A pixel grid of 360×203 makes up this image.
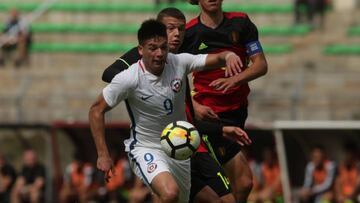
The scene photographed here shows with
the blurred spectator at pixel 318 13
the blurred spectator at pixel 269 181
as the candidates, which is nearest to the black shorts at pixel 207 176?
the blurred spectator at pixel 269 181

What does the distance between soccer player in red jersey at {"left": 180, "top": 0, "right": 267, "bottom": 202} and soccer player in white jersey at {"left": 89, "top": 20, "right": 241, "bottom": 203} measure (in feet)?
1.48

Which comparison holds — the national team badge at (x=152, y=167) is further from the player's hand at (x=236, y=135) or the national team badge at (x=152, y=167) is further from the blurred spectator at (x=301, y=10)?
the blurred spectator at (x=301, y=10)

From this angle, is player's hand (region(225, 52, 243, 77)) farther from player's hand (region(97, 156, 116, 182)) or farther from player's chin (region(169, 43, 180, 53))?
player's hand (region(97, 156, 116, 182))

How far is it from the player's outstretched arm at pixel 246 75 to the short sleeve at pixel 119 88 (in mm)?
721

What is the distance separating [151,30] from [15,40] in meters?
17.1

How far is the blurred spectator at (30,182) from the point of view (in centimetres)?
2070

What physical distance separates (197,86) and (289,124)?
776 centimetres

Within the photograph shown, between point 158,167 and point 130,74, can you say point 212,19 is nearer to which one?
point 130,74

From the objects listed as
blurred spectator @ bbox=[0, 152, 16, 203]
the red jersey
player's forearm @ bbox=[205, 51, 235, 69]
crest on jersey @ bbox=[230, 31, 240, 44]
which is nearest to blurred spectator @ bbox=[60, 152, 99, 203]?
blurred spectator @ bbox=[0, 152, 16, 203]

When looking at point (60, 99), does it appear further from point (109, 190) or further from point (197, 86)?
point (197, 86)

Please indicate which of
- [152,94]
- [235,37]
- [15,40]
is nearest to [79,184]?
[15,40]

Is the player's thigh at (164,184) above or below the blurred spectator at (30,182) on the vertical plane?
above

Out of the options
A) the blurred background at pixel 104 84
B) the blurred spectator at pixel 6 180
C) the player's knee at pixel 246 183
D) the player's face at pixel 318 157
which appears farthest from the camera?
the blurred spectator at pixel 6 180

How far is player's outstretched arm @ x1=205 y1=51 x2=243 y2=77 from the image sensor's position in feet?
31.4
